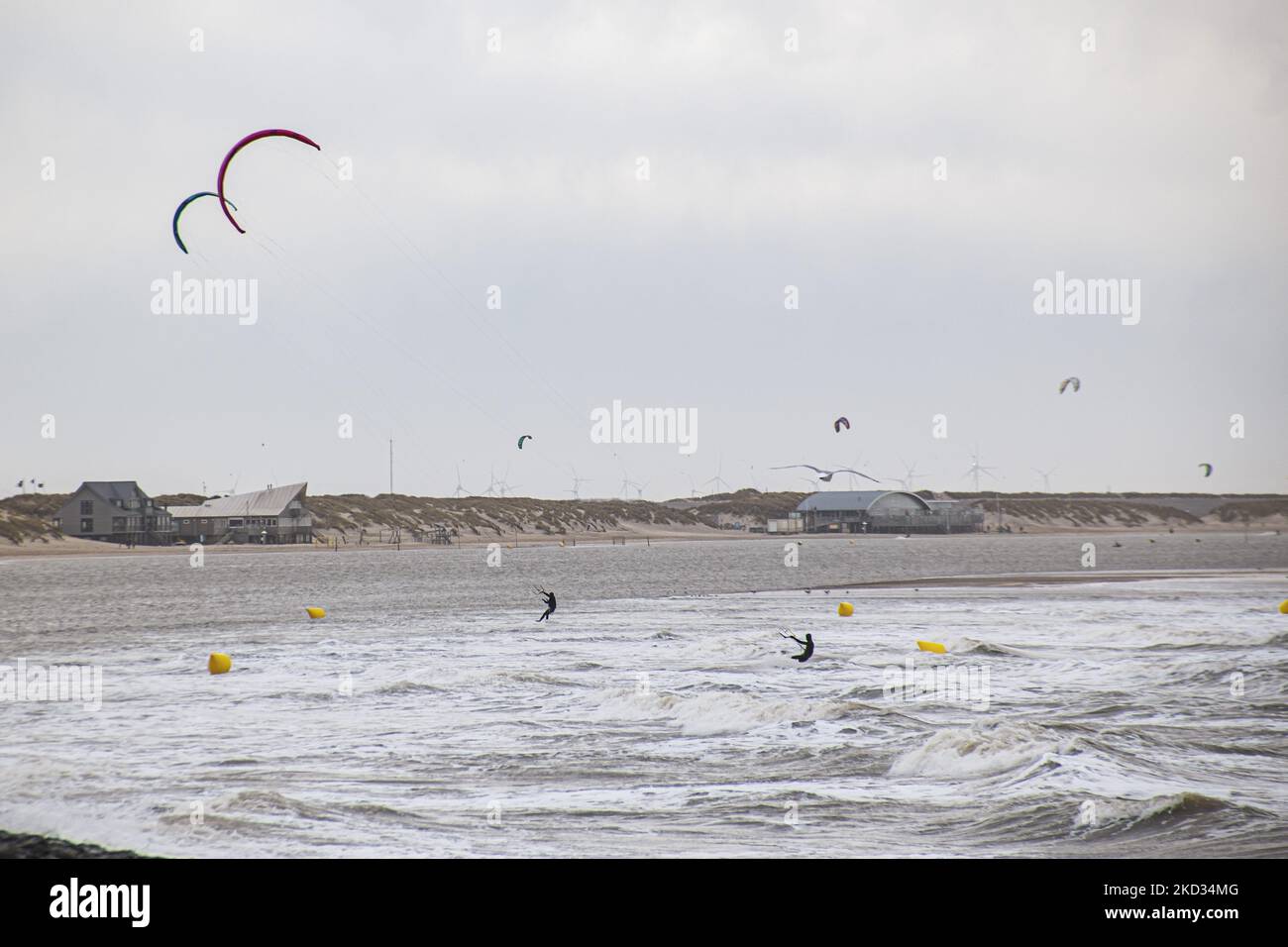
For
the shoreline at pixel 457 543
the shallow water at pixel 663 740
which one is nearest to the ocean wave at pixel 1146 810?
the shallow water at pixel 663 740

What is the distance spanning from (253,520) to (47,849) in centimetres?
12265

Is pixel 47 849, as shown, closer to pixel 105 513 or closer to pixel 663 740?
pixel 663 740

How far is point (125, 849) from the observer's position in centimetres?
1047

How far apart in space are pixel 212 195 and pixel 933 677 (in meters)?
31.6

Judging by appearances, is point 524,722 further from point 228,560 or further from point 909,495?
point 909,495

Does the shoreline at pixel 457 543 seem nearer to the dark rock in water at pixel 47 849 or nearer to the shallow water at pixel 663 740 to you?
the shallow water at pixel 663 740

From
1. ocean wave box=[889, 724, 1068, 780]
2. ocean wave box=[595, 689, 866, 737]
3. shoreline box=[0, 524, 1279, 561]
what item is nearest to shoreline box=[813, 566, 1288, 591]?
ocean wave box=[595, 689, 866, 737]

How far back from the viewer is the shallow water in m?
11.2

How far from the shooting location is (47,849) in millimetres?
10406

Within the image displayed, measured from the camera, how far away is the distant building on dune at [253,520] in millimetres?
126688

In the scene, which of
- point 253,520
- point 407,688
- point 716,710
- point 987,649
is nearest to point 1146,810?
point 716,710

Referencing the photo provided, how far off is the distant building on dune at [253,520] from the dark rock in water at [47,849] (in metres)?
121

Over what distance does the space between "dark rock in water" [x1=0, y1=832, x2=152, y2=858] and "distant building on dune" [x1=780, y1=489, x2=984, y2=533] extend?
181m
